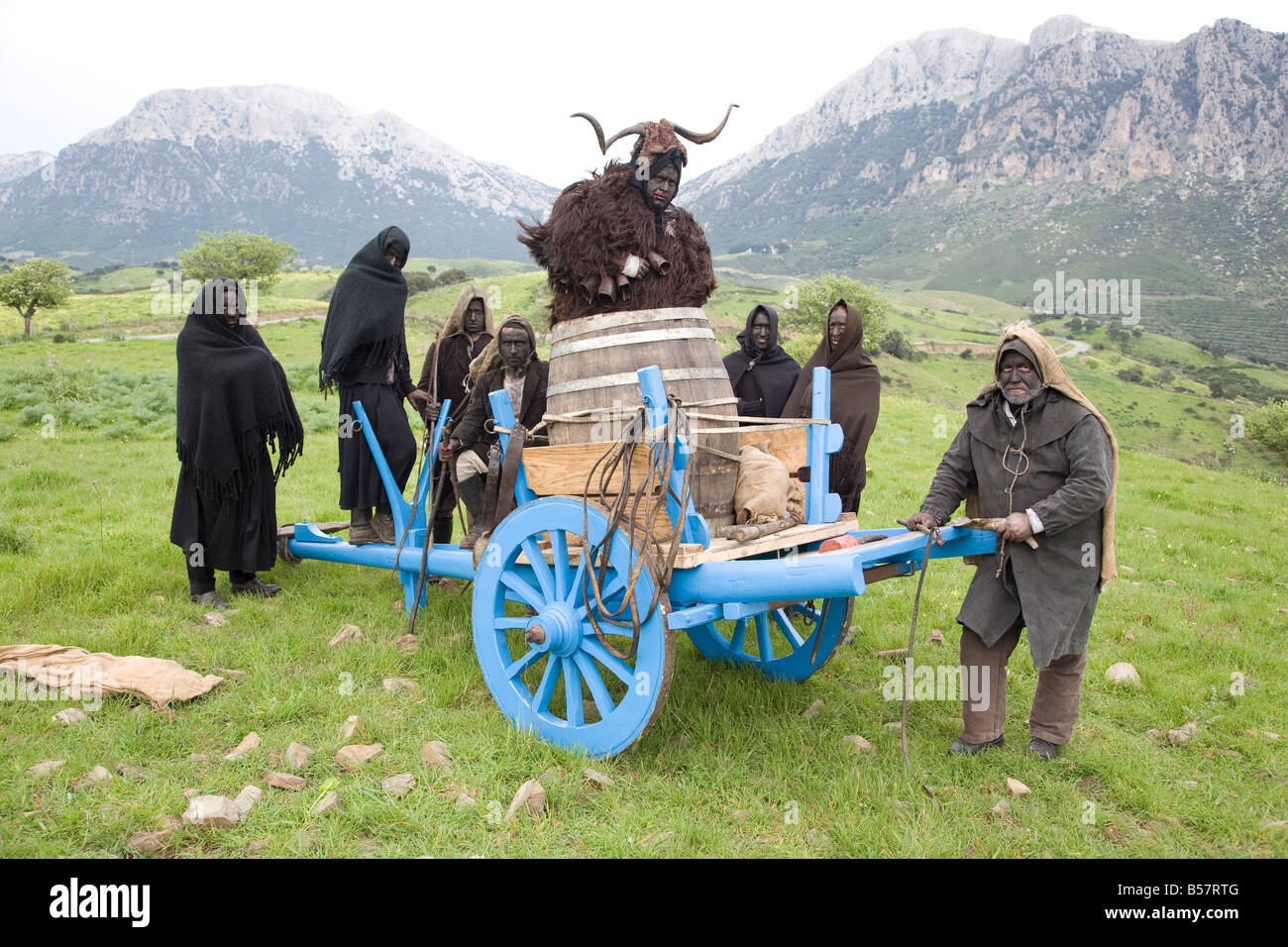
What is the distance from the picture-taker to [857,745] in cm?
399

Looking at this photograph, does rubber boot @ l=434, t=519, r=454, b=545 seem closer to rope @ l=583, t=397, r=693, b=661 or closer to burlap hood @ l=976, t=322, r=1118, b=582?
rope @ l=583, t=397, r=693, b=661

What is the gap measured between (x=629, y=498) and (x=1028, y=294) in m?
125

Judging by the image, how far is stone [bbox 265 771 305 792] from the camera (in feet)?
11.2

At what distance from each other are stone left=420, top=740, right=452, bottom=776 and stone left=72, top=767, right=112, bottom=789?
1.31 m

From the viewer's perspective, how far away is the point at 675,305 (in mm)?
4258

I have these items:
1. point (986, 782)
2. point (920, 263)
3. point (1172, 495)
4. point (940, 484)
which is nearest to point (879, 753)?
point (986, 782)

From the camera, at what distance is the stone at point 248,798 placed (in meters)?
3.21

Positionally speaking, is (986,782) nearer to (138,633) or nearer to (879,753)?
(879,753)

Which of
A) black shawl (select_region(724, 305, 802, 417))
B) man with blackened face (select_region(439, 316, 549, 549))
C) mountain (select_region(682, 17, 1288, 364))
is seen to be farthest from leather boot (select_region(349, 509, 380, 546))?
mountain (select_region(682, 17, 1288, 364))

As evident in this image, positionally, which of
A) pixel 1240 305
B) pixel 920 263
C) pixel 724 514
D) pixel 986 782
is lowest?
pixel 986 782

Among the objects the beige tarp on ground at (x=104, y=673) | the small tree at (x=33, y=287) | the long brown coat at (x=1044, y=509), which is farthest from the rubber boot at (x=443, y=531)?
the small tree at (x=33, y=287)

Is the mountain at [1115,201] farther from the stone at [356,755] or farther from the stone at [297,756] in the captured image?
the stone at [297,756]

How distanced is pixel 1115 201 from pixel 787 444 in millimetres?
169229

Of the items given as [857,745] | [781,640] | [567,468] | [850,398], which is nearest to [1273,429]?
[850,398]
